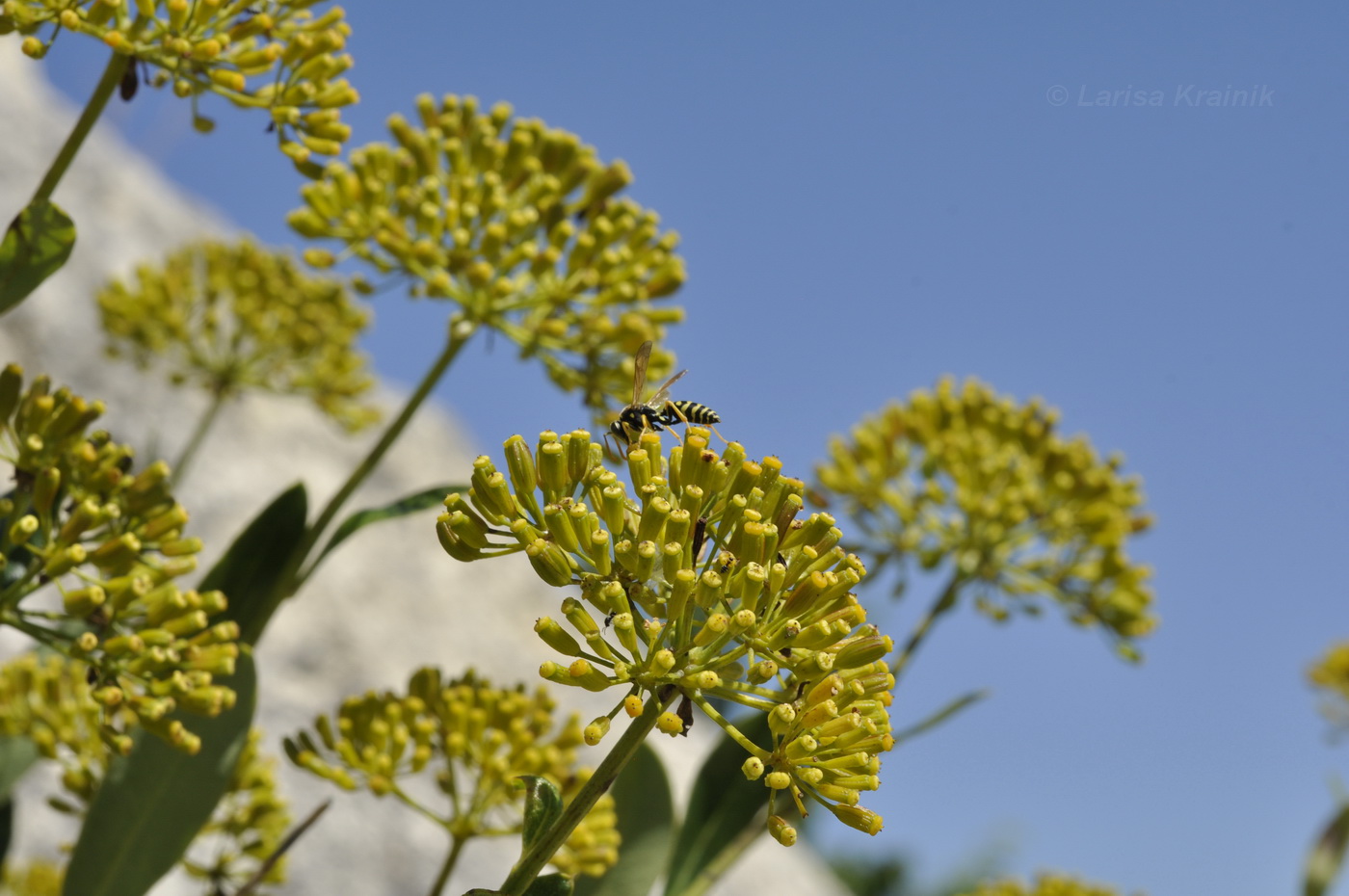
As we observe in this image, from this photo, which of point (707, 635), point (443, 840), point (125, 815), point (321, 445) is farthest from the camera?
point (321, 445)

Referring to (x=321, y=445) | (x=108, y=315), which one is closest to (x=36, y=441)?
(x=108, y=315)

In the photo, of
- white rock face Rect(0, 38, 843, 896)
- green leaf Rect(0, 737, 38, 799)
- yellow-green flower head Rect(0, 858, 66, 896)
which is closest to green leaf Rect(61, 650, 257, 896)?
green leaf Rect(0, 737, 38, 799)

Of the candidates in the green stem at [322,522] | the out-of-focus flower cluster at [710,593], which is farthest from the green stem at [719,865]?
the out-of-focus flower cluster at [710,593]

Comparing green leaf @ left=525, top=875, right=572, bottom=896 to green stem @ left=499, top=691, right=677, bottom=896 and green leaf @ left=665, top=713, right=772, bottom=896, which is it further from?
green leaf @ left=665, top=713, right=772, bottom=896

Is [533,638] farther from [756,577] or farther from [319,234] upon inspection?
[756,577]

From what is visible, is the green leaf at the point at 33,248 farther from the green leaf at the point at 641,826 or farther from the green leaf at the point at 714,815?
the green leaf at the point at 714,815

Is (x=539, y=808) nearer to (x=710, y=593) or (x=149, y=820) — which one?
(x=710, y=593)
